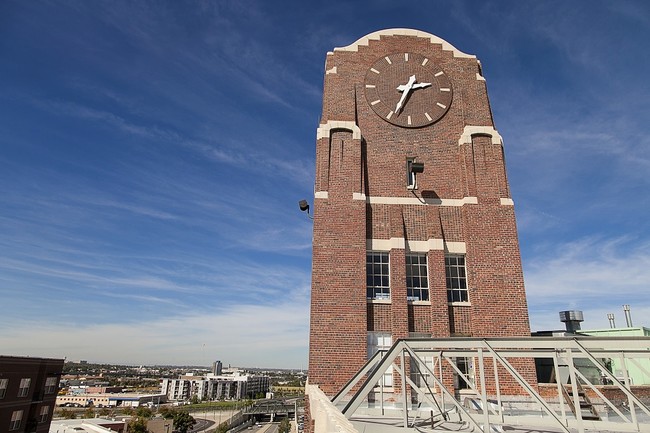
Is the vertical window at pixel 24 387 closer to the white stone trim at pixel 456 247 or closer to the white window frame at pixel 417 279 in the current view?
the white window frame at pixel 417 279

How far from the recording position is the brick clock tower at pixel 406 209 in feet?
47.6

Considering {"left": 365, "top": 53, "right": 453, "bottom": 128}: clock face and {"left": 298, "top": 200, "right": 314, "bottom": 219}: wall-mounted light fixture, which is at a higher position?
{"left": 365, "top": 53, "right": 453, "bottom": 128}: clock face

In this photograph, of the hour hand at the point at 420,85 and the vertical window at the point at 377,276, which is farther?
the hour hand at the point at 420,85

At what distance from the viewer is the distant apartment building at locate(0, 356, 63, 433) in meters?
32.8

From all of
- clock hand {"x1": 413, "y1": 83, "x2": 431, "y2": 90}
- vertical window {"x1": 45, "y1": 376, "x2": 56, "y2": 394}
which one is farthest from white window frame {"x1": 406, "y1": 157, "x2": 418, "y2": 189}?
vertical window {"x1": 45, "y1": 376, "x2": 56, "y2": 394}

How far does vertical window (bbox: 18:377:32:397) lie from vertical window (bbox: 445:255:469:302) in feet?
128

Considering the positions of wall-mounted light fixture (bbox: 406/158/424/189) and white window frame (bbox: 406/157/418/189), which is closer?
wall-mounted light fixture (bbox: 406/158/424/189)

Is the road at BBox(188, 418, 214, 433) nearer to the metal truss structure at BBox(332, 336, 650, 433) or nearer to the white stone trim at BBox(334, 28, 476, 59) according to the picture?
the metal truss structure at BBox(332, 336, 650, 433)

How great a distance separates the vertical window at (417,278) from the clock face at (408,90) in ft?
20.2

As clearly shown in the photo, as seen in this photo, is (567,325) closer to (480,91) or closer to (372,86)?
(480,91)

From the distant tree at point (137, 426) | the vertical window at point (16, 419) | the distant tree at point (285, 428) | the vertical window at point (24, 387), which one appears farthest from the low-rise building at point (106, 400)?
the vertical window at point (24, 387)

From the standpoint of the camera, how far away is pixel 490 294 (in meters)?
14.7

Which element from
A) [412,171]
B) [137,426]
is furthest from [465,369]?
[137,426]

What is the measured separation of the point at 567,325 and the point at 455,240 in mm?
11078
